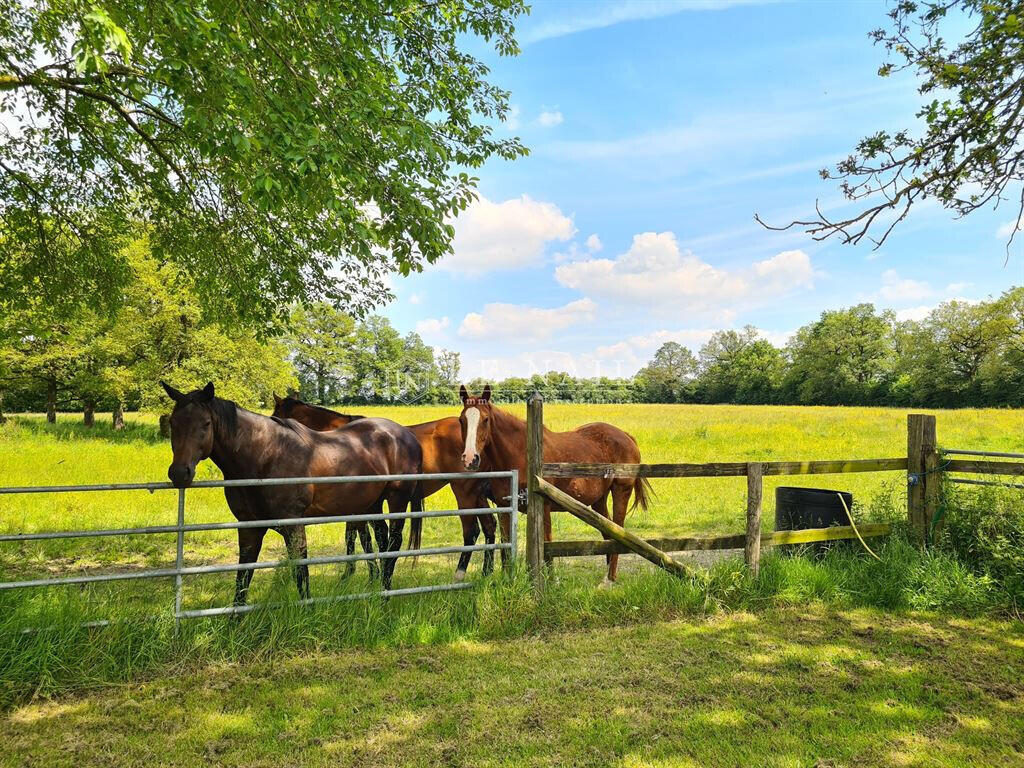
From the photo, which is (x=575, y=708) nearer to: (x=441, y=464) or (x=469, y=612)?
(x=469, y=612)

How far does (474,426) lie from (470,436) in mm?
118

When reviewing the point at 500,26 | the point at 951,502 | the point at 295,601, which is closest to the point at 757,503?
the point at 951,502

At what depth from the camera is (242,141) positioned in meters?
3.73

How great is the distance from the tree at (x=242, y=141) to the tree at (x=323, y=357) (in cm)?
3650

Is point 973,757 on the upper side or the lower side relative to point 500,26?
lower

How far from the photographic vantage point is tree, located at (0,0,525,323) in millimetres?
4090

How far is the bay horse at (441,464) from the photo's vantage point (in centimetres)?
642

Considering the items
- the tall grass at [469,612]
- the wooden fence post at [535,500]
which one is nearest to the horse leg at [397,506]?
the tall grass at [469,612]

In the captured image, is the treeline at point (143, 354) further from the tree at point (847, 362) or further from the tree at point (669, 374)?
the tree at point (669, 374)

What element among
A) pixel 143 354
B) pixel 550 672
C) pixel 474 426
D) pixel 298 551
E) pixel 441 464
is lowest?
pixel 550 672

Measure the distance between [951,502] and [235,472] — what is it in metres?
7.06

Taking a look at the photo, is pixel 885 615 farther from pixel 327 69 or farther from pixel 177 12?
pixel 177 12

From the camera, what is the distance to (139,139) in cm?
694

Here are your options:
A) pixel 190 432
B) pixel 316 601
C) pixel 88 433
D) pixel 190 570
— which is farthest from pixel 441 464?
pixel 88 433
